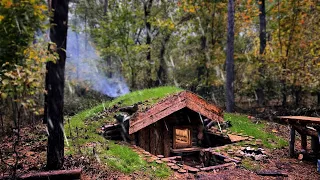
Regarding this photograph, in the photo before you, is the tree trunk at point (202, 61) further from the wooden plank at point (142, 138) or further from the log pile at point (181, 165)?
the log pile at point (181, 165)

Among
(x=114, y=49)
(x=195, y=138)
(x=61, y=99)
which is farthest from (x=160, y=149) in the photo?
(x=114, y=49)

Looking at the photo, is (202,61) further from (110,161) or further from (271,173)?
(110,161)

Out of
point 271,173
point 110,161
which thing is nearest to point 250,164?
point 271,173

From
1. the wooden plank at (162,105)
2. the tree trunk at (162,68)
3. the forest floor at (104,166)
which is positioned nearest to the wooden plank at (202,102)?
the wooden plank at (162,105)

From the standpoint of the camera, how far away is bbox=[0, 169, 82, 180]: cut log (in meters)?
4.96

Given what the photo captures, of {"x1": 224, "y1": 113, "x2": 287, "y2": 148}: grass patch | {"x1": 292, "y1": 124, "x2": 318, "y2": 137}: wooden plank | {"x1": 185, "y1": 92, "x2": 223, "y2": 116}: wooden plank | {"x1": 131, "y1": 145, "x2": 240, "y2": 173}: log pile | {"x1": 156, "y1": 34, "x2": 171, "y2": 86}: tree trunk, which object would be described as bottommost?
{"x1": 131, "y1": 145, "x2": 240, "y2": 173}: log pile

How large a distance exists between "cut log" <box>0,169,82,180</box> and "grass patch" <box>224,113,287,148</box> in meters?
6.68

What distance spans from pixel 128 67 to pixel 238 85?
8487 mm

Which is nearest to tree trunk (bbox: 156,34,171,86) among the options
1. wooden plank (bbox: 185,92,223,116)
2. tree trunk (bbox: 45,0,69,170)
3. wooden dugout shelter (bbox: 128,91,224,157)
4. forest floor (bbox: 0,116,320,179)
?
wooden dugout shelter (bbox: 128,91,224,157)

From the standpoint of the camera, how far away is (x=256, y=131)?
10883 mm

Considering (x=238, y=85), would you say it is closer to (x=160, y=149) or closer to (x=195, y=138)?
(x=195, y=138)

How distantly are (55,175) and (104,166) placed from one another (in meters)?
1.34

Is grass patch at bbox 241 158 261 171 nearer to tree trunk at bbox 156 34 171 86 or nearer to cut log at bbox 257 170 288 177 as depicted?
cut log at bbox 257 170 288 177

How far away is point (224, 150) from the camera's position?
28.2 feet
